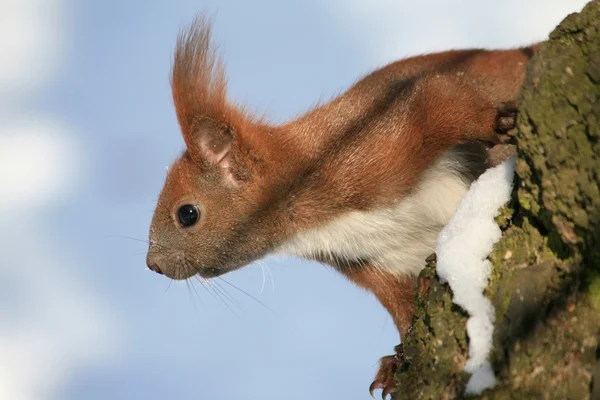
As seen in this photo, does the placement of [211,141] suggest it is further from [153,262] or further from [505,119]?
[505,119]

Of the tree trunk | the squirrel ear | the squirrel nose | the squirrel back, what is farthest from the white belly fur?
the tree trunk

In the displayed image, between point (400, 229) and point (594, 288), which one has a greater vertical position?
point (400, 229)

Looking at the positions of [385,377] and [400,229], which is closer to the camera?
[385,377]

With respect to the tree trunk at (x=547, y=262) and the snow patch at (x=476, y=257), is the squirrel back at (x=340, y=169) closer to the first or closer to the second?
the snow patch at (x=476, y=257)

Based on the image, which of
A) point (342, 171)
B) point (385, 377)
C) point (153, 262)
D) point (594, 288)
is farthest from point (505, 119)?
point (153, 262)

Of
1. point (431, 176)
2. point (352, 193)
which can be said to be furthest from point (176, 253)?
point (431, 176)

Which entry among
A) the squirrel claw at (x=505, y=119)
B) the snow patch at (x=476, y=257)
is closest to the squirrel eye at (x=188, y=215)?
the squirrel claw at (x=505, y=119)

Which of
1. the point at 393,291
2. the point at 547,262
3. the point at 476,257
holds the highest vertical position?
the point at 393,291

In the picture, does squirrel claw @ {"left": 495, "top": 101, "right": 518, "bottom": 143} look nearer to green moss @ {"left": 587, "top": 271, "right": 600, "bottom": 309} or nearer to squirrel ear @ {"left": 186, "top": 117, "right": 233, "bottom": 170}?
green moss @ {"left": 587, "top": 271, "right": 600, "bottom": 309}
